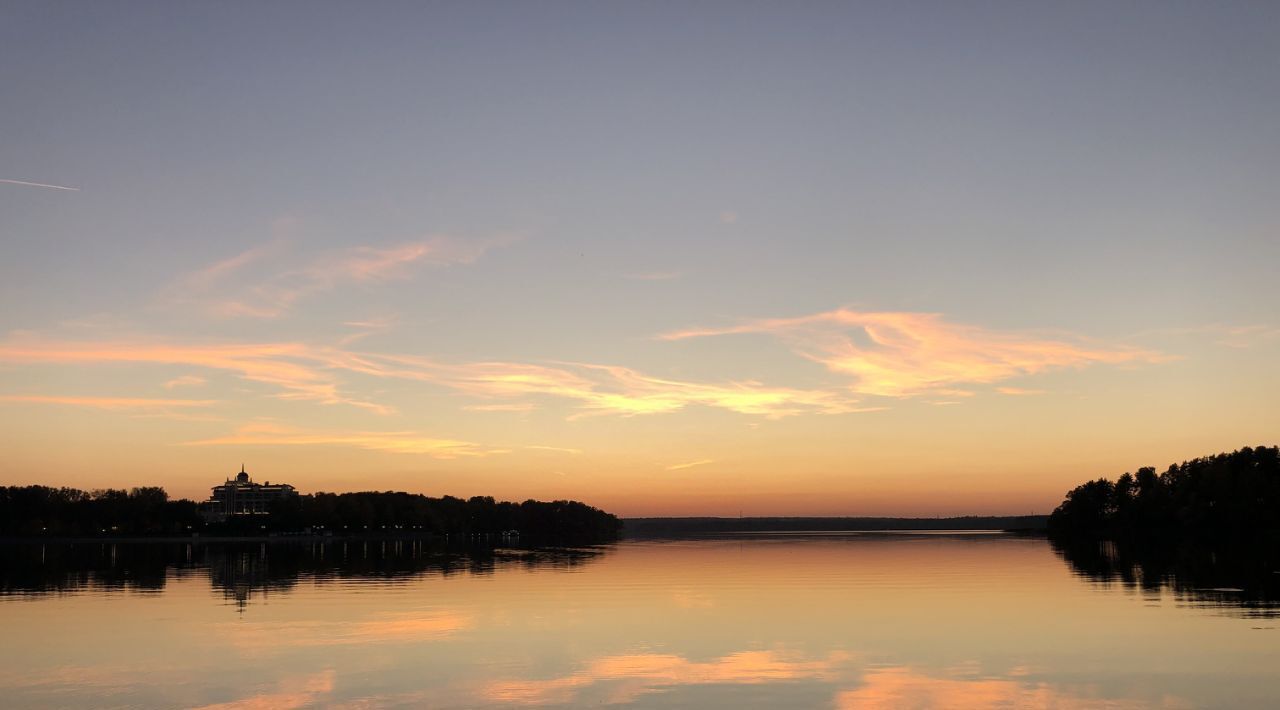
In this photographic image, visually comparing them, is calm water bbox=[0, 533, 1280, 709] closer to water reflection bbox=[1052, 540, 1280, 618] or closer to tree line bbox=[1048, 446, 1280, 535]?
water reflection bbox=[1052, 540, 1280, 618]

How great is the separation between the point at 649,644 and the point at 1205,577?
4459 cm

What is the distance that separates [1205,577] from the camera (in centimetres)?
6662

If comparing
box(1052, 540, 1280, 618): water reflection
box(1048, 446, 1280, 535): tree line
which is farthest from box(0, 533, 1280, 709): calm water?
box(1048, 446, 1280, 535): tree line

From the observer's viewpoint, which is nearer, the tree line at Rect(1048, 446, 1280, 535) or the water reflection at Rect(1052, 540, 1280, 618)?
the water reflection at Rect(1052, 540, 1280, 618)

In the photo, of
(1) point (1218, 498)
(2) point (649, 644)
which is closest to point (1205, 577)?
(2) point (649, 644)

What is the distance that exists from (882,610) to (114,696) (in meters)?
31.5

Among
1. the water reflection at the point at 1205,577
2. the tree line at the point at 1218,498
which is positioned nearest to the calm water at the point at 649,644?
the water reflection at the point at 1205,577

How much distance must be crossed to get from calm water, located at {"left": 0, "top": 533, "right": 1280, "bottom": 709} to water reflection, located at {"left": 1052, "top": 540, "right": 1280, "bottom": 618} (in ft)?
1.03

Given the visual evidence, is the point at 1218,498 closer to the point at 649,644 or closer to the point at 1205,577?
the point at 1205,577

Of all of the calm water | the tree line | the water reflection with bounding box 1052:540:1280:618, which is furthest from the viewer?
the tree line

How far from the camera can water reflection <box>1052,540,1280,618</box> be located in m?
48.8

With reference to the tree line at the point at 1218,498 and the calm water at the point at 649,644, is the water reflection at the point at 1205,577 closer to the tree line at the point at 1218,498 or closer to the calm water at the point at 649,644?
the calm water at the point at 649,644

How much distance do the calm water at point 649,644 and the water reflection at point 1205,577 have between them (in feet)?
1.03

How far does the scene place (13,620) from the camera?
146 feet
